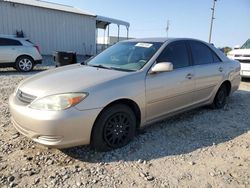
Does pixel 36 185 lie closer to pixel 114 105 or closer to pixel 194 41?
pixel 114 105

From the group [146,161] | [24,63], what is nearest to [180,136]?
[146,161]

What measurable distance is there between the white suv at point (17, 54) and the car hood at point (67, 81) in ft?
25.9

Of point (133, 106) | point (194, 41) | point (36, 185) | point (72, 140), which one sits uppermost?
point (194, 41)

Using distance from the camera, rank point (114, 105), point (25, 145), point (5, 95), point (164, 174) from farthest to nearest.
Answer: point (5, 95) → point (25, 145) → point (114, 105) → point (164, 174)

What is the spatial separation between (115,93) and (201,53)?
2461 millimetres

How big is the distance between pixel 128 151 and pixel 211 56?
9.42ft

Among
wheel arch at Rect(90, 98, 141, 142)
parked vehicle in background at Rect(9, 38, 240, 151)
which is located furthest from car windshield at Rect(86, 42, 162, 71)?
wheel arch at Rect(90, 98, 141, 142)

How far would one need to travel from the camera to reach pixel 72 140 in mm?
3207

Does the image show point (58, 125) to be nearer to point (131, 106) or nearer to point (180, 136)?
point (131, 106)

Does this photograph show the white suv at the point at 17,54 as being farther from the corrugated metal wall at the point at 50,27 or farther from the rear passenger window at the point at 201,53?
the rear passenger window at the point at 201,53

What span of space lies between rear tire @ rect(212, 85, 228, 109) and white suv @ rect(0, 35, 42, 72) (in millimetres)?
8552

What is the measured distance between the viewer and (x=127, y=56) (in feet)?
14.2

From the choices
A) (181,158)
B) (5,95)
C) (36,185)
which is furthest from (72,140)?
(5,95)

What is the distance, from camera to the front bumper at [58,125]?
3051 mm
